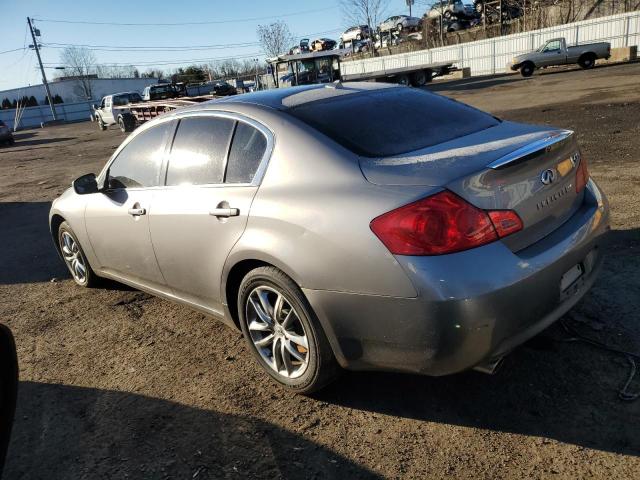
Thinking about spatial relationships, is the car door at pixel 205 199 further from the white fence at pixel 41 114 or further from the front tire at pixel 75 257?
the white fence at pixel 41 114

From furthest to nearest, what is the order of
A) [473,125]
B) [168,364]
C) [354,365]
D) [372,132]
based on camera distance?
[168,364], [473,125], [372,132], [354,365]

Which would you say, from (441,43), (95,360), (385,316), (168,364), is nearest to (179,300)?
(168,364)

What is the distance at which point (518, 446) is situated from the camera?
240 cm

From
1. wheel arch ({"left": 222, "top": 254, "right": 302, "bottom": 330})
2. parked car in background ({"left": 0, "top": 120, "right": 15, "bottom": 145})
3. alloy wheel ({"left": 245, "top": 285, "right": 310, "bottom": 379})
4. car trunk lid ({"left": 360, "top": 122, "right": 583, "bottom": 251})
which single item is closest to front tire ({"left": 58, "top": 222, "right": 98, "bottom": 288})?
wheel arch ({"left": 222, "top": 254, "right": 302, "bottom": 330})

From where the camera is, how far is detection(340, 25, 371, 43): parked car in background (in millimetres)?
59131

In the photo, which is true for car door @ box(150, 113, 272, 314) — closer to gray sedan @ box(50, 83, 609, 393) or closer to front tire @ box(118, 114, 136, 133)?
gray sedan @ box(50, 83, 609, 393)

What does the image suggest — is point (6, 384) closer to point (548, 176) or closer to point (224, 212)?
point (224, 212)

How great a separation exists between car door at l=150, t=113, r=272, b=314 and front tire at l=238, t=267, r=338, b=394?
27 cm

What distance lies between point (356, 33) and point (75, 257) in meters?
60.1

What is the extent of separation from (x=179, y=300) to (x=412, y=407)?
5.87 feet

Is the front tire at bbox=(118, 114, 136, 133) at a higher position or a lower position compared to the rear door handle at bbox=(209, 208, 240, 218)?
lower

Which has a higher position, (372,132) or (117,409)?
(372,132)

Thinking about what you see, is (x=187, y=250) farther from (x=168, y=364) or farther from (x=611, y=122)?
(x=611, y=122)

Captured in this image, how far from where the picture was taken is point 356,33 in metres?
60.0
